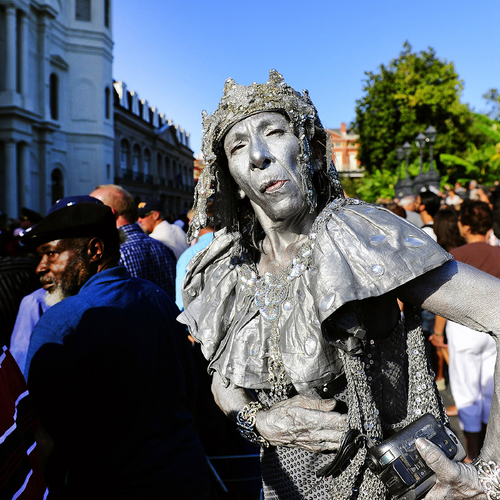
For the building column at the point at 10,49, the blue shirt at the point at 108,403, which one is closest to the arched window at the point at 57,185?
the building column at the point at 10,49

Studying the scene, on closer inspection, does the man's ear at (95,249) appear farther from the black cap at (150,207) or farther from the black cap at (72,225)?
the black cap at (150,207)

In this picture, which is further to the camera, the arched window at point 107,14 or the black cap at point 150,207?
the arched window at point 107,14

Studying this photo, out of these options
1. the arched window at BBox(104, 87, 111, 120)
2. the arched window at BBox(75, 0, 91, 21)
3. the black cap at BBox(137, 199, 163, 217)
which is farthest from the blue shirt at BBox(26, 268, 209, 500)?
the arched window at BBox(75, 0, 91, 21)

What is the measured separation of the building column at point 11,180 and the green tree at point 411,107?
19306mm

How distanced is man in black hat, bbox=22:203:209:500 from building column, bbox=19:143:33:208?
23930 millimetres

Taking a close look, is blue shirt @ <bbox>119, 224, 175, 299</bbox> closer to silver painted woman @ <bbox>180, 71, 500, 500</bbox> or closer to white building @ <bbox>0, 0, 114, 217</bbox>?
silver painted woman @ <bbox>180, 71, 500, 500</bbox>

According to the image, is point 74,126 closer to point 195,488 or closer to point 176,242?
point 176,242

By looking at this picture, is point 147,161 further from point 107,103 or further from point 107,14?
point 107,14

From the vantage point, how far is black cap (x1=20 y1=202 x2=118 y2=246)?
2625mm

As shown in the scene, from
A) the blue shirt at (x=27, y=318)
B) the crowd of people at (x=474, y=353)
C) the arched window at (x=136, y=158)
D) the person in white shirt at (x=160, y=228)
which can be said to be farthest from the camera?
the arched window at (x=136, y=158)

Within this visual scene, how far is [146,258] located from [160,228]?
1.78 m

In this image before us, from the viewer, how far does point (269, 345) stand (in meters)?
1.53

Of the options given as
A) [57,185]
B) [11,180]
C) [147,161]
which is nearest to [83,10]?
[57,185]

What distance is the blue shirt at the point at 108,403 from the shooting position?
7.26ft
